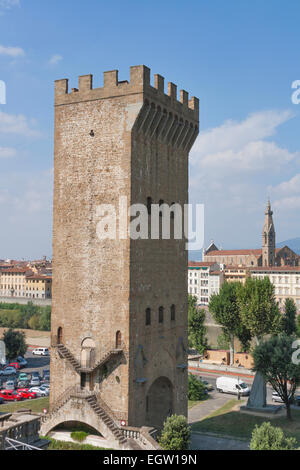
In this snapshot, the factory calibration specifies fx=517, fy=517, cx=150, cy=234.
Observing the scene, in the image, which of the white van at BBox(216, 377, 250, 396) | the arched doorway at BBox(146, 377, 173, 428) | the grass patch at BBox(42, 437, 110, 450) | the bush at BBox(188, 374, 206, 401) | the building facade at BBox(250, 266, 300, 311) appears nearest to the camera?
the grass patch at BBox(42, 437, 110, 450)

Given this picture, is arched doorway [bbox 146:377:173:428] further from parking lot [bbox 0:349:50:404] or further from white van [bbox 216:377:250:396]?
parking lot [bbox 0:349:50:404]

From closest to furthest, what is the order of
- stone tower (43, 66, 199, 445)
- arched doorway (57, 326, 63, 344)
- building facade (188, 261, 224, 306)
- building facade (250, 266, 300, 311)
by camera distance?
1. stone tower (43, 66, 199, 445)
2. arched doorway (57, 326, 63, 344)
3. building facade (250, 266, 300, 311)
4. building facade (188, 261, 224, 306)

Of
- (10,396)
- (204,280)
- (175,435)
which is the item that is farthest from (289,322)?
(204,280)

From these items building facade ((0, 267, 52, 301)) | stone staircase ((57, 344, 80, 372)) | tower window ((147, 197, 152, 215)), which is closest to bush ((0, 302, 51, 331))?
building facade ((0, 267, 52, 301))

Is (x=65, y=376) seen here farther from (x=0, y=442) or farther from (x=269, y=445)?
(x=269, y=445)

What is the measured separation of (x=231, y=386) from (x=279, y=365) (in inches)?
528

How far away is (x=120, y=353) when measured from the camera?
33094 mm

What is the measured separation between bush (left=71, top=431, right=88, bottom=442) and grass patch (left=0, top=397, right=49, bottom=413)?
19157mm

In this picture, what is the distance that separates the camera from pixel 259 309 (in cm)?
7131

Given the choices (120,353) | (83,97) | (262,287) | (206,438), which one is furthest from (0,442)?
(262,287)

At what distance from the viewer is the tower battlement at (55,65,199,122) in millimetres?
33938

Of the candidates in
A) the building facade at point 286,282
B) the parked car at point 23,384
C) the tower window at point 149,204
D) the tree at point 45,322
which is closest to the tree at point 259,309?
the parked car at point 23,384

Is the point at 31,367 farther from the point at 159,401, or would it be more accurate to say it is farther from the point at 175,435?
the point at 175,435

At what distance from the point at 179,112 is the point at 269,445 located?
23.4 m
